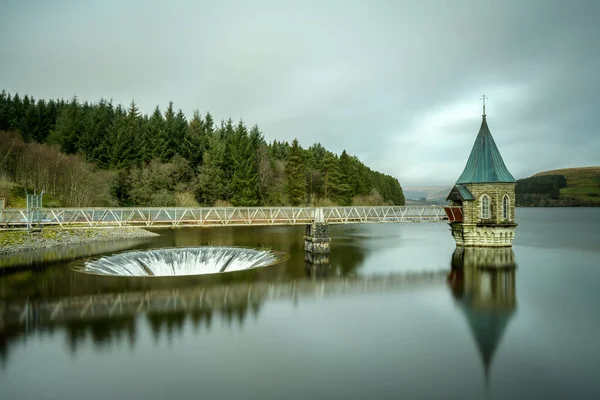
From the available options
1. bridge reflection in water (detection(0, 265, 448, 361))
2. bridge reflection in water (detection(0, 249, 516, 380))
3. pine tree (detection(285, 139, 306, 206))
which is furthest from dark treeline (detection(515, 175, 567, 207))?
bridge reflection in water (detection(0, 265, 448, 361))

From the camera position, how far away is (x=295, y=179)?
212ft

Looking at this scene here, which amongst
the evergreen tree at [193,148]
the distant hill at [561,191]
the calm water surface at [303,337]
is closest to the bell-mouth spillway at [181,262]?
the calm water surface at [303,337]

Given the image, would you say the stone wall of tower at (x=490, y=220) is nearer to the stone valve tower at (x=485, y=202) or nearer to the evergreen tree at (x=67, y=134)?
the stone valve tower at (x=485, y=202)

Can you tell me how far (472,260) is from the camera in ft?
102

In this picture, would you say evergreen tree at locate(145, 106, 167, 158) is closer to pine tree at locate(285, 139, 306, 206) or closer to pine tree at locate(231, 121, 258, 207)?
pine tree at locate(231, 121, 258, 207)

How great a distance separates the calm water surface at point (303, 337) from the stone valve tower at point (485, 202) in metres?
8.15

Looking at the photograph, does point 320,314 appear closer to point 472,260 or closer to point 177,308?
point 177,308

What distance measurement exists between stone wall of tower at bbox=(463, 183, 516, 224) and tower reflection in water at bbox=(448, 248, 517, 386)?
2597 millimetres

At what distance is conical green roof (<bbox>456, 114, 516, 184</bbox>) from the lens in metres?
A: 34.4

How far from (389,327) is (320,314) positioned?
3.15 metres

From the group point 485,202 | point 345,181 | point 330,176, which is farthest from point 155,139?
point 485,202

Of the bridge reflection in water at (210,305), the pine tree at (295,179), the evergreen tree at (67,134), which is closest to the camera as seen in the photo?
the bridge reflection in water at (210,305)

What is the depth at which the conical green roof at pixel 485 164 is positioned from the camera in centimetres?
3441

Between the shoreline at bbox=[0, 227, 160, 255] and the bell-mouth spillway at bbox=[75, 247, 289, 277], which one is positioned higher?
the shoreline at bbox=[0, 227, 160, 255]
